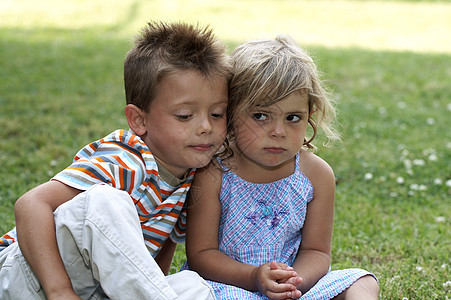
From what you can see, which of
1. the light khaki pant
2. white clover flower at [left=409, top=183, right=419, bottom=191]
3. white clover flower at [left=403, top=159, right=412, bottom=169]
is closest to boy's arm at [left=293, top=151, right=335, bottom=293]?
the light khaki pant

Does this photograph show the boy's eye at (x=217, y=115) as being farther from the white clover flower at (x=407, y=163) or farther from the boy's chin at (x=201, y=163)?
the white clover flower at (x=407, y=163)

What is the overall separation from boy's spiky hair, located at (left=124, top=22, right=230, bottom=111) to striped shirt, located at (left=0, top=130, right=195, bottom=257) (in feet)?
0.60

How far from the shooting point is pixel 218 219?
7.74 ft

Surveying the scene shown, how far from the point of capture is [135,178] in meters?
2.07

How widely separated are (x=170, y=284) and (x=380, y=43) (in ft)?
27.3

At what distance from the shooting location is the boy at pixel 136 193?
179cm

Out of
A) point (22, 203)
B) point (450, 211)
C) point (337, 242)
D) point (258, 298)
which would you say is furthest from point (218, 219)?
point (450, 211)

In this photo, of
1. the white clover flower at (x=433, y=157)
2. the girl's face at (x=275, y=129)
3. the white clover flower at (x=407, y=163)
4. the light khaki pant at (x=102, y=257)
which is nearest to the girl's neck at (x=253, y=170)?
the girl's face at (x=275, y=129)

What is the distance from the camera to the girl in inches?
87.0

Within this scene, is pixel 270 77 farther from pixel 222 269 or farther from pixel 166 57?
pixel 222 269

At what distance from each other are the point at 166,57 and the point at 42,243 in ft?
2.66

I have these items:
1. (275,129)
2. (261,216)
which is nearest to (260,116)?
(275,129)

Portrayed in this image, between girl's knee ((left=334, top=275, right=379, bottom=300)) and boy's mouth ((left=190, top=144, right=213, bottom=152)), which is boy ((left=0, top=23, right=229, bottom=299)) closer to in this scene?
boy's mouth ((left=190, top=144, right=213, bottom=152))

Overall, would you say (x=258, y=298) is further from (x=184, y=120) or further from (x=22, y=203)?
(x=22, y=203)
